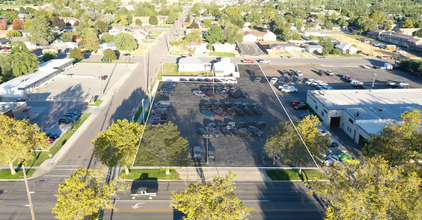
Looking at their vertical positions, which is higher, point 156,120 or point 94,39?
point 94,39

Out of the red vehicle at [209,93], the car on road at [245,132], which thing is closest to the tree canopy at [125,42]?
the red vehicle at [209,93]

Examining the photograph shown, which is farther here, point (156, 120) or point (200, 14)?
Answer: point (200, 14)

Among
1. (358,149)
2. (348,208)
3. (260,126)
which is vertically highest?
(348,208)

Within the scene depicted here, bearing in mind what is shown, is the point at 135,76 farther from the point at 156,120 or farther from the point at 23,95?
the point at 156,120

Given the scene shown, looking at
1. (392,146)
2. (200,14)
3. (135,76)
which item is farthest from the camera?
(200,14)

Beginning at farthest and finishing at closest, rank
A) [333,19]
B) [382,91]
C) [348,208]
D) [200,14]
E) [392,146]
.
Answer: [200,14], [333,19], [382,91], [392,146], [348,208]

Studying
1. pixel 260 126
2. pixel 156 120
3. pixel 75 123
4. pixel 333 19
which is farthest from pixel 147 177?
pixel 333 19

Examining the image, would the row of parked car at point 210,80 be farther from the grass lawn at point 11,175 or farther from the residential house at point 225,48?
the residential house at point 225,48
